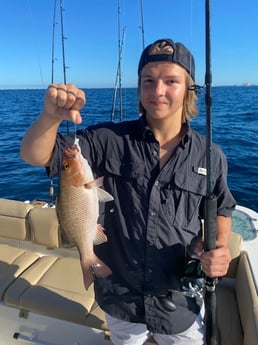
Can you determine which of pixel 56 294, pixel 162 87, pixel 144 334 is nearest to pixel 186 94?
pixel 162 87

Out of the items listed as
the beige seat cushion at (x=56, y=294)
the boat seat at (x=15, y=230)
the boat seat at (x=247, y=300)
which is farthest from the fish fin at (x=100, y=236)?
the boat seat at (x=15, y=230)

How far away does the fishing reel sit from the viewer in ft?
6.47

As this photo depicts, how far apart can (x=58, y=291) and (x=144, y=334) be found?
145 cm

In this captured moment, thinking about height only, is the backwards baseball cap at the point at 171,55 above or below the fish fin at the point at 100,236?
above

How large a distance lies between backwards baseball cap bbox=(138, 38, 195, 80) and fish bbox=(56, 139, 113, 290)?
2.02 feet

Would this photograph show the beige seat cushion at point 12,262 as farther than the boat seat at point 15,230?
No

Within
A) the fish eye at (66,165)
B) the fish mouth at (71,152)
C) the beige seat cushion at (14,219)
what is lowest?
the beige seat cushion at (14,219)

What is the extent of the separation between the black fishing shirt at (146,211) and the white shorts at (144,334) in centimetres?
8

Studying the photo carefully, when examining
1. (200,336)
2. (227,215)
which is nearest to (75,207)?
(227,215)

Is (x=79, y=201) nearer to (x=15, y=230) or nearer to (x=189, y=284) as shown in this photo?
(x=189, y=284)

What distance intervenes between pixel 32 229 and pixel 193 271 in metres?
2.50

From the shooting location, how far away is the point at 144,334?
217cm

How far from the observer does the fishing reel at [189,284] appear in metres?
1.97

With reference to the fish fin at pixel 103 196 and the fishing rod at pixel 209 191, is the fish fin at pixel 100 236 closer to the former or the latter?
the fish fin at pixel 103 196
